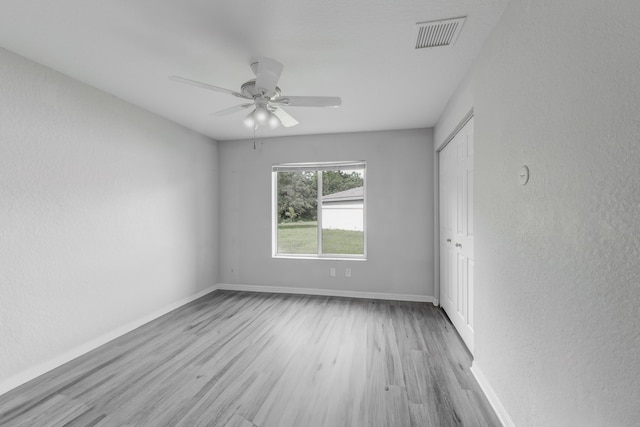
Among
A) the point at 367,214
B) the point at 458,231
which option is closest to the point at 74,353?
the point at 367,214

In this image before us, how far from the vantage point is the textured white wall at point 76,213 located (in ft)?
6.81

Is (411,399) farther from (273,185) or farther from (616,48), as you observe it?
(273,185)

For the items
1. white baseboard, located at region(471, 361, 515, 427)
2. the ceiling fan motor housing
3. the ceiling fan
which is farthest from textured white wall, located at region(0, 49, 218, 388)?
white baseboard, located at region(471, 361, 515, 427)

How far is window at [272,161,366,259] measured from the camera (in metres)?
4.29

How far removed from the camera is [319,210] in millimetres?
4410

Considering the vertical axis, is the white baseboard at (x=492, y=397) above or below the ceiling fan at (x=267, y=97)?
below

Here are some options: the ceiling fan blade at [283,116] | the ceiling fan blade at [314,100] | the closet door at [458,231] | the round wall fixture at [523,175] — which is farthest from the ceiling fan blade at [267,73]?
the closet door at [458,231]

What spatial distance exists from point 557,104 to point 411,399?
1889 mm

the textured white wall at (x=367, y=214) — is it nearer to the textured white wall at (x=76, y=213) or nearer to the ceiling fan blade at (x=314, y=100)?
the textured white wall at (x=76, y=213)

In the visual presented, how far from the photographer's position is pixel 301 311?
11.7ft

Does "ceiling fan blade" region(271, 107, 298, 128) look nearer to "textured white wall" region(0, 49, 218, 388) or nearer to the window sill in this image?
"textured white wall" region(0, 49, 218, 388)

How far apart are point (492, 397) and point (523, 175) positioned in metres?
1.44

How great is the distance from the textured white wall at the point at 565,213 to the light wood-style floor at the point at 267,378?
57 centimetres

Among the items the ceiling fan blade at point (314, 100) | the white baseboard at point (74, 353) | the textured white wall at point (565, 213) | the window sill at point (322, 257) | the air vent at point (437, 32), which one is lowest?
A: the white baseboard at point (74, 353)
